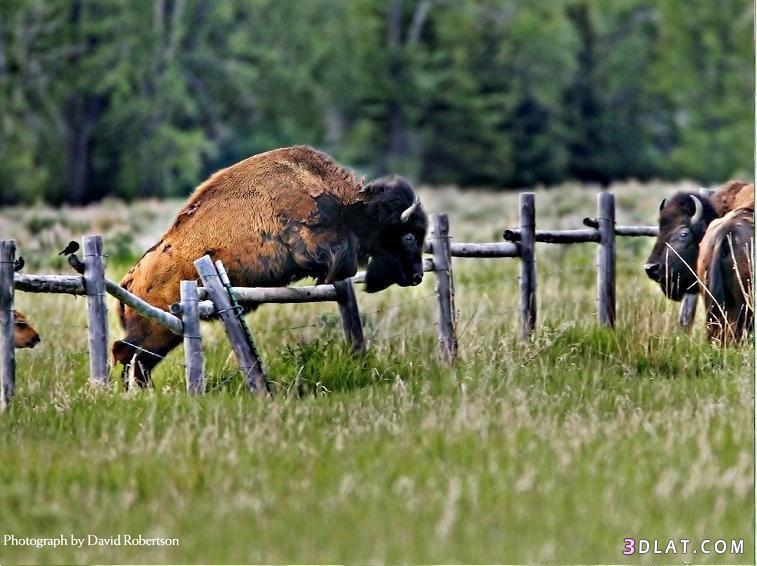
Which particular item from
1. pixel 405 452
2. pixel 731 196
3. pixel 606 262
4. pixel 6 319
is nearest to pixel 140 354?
pixel 6 319

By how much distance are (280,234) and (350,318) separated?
3.10 feet

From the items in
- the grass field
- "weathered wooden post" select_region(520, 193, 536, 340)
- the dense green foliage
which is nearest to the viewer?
the grass field

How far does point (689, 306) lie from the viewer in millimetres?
12070

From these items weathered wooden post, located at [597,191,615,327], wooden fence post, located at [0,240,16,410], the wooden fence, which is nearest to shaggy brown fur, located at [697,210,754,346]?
weathered wooden post, located at [597,191,615,327]

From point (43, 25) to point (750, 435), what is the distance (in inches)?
→ 1496

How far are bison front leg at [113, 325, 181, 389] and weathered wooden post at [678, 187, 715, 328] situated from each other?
485 centimetres

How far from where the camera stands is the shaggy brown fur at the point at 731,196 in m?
11.3

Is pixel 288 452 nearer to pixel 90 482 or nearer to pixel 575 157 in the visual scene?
pixel 90 482

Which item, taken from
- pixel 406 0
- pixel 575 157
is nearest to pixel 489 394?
pixel 575 157

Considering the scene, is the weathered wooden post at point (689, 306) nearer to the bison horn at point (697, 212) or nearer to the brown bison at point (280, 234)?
the bison horn at point (697, 212)

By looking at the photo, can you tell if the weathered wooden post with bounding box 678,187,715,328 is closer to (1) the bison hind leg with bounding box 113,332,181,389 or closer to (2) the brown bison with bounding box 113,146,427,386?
(2) the brown bison with bounding box 113,146,427,386

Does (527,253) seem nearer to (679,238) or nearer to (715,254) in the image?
(679,238)

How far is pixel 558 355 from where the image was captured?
9.67 meters

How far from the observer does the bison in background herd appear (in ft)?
33.2
